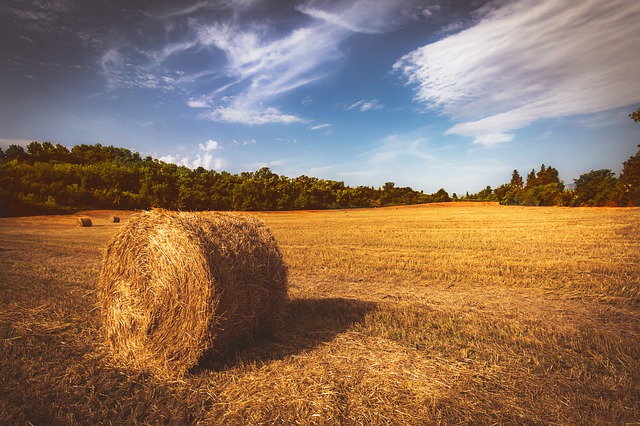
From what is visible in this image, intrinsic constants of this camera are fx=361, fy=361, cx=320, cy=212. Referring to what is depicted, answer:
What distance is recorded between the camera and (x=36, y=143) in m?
51.3

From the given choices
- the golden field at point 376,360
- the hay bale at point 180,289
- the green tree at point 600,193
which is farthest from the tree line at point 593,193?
the hay bale at point 180,289

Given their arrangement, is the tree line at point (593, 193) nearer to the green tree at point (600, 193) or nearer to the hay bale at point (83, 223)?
the green tree at point (600, 193)

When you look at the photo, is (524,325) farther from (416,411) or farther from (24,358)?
(24,358)

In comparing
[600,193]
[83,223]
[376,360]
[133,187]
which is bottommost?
[376,360]

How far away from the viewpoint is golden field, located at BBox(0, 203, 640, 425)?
378 cm

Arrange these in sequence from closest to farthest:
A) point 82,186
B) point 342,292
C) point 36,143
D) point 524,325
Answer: point 524,325, point 342,292, point 82,186, point 36,143

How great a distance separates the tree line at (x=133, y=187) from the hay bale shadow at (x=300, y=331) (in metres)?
26.3

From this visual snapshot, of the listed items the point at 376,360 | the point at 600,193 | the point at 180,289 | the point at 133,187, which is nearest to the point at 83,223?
the point at 133,187

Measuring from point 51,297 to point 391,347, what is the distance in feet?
23.6

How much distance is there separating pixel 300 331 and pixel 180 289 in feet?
7.00

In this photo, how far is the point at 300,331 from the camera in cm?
600

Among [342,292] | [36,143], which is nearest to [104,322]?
[342,292]

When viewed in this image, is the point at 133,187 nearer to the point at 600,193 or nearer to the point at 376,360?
the point at 376,360

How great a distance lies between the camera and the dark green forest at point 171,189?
128 ft
